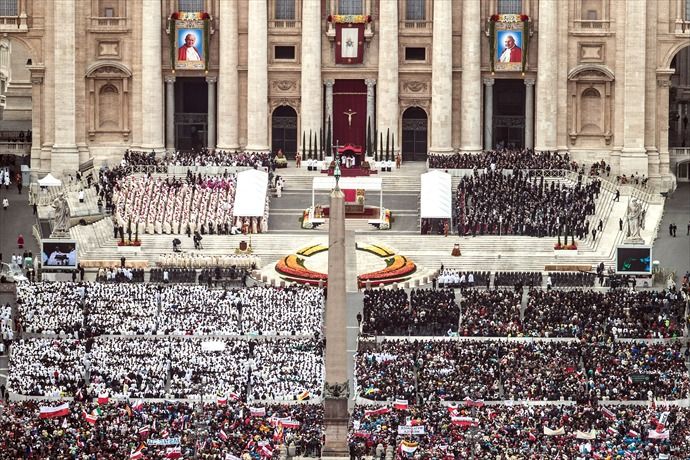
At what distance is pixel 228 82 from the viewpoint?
197 meters

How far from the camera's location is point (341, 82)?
198m

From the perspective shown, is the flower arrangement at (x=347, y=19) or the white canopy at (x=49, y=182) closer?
the white canopy at (x=49, y=182)

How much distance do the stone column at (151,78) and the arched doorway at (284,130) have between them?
339 inches

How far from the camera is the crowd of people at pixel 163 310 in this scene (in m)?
152

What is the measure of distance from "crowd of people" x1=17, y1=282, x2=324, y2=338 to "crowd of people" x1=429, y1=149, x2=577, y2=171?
32277mm

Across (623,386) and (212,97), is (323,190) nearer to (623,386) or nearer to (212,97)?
(212,97)

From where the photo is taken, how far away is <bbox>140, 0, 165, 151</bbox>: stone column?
195625mm

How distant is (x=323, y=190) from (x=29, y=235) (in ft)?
69.9

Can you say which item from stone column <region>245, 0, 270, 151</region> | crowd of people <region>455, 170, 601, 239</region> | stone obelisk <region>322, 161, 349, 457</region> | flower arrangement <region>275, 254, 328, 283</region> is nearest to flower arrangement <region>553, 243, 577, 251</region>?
crowd of people <region>455, 170, 601, 239</region>

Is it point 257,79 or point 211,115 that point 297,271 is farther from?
point 211,115

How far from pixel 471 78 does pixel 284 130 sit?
14.8 m

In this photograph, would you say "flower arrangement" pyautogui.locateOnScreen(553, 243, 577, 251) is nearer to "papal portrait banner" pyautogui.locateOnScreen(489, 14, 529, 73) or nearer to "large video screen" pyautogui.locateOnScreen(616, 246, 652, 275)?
"large video screen" pyautogui.locateOnScreen(616, 246, 652, 275)

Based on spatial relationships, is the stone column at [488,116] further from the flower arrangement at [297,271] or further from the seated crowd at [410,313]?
the seated crowd at [410,313]

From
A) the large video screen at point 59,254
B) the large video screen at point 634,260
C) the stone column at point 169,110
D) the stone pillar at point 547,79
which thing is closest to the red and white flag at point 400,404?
the large video screen at point 634,260
